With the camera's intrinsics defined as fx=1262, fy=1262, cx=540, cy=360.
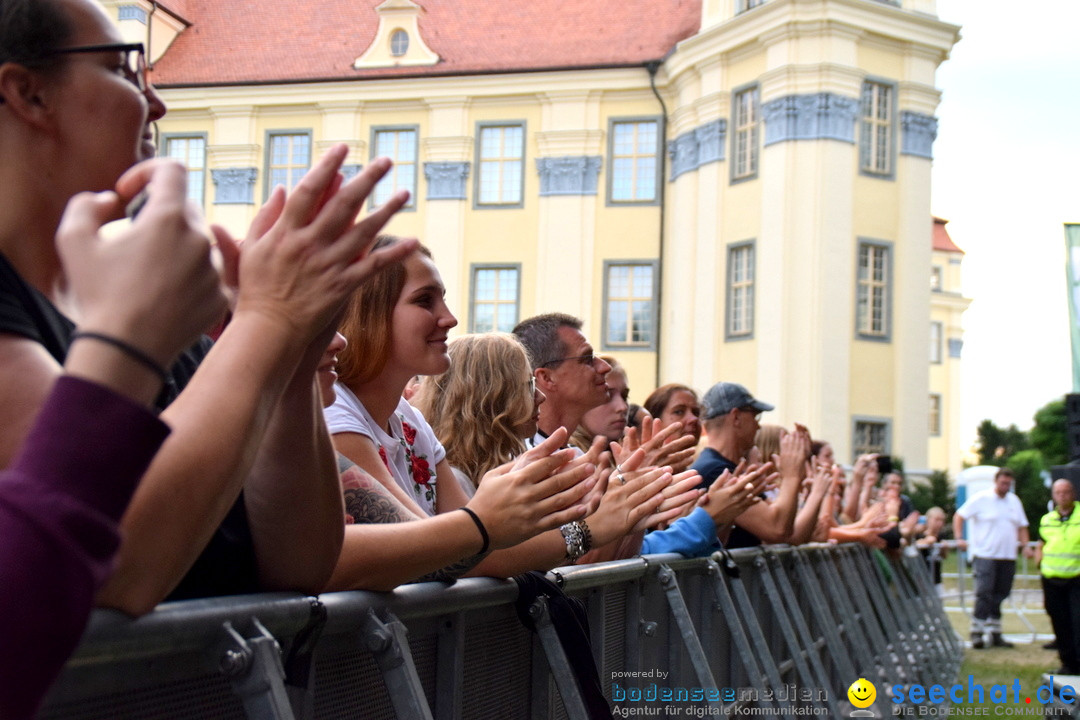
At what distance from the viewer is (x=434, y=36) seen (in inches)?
1342

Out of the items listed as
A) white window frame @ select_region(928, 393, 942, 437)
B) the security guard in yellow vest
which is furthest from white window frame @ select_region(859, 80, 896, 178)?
white window frame @ select_region(928, 393, 942, 437)

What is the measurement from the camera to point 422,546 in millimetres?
2375

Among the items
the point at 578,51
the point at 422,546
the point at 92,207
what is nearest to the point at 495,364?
the point at 422,546

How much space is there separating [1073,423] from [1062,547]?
240 inches

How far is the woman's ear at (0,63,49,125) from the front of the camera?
173 cm

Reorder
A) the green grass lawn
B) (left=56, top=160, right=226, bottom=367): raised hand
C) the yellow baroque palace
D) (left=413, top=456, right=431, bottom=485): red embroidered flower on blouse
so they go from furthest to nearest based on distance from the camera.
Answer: the yellow baroque palace < the green grass lawn < (left=413, top=456, right=431, bottom=485): red embroidered flower on blouse < (left=56, top=160, right=226, bottom=367): raised hand

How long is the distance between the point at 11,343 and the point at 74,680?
0.42m

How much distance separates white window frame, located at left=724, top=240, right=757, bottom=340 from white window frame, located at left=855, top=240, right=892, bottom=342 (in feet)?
7.68

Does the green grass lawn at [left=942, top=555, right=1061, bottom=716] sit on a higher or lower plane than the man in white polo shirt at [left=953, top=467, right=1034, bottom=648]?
lower

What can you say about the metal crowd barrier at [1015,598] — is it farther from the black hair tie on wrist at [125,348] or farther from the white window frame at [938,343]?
the white window frame at [938,343]

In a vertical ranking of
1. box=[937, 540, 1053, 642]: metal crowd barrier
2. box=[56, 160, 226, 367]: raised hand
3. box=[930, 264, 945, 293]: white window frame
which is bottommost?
box=[937, 540, 1053, 642]: metal crowd barrier

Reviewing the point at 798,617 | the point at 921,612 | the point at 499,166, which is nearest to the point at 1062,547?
the point at 921,612

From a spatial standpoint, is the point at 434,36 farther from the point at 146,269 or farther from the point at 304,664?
the point at 146,269

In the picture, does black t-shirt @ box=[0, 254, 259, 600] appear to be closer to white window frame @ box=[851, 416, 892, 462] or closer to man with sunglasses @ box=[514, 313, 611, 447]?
man with sunglasses @ box=[514, 313, 611, 447]
